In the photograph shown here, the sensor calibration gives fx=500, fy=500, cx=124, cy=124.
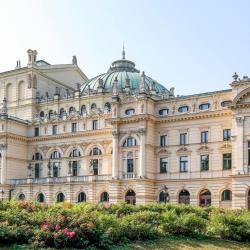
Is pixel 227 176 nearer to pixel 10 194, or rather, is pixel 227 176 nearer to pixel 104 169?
pixel 104 169

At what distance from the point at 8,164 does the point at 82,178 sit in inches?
574

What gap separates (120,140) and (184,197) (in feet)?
43.1

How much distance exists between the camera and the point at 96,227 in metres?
29.6

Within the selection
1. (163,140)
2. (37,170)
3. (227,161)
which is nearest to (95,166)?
(37,170)

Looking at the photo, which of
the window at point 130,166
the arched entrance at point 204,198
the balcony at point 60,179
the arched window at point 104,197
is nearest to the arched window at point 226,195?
the arched entrance at point 204,198

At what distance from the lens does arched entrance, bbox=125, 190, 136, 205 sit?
75.7 m

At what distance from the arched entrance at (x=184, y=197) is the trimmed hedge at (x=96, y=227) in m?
30.8

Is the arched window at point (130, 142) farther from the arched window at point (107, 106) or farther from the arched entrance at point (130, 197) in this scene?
the arched window at point (107, 106)

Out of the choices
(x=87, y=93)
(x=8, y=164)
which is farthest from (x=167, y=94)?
(x=8, y=164)

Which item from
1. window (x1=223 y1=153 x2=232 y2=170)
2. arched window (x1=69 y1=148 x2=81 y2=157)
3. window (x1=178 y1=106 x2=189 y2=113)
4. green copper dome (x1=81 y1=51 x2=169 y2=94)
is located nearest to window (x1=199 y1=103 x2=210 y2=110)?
window (x1=178 y1=106 x2=189 y2=113)

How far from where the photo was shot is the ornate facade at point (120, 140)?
70.6 metres

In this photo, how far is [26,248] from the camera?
26875 millimetres

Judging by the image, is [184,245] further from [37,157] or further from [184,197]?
[37,157]

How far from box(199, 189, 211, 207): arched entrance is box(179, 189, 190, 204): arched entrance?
204 cm
